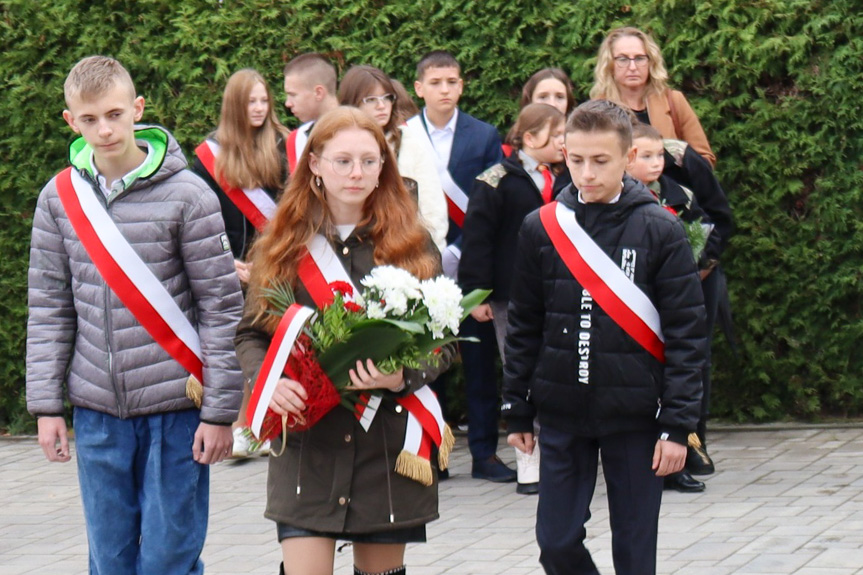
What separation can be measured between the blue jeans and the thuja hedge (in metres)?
4.52

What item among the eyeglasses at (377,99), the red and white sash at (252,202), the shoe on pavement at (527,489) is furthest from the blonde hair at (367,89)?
the shoe on pavement at (527,489)

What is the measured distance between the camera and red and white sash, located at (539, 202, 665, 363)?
467cm

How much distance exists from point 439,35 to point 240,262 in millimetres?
2138

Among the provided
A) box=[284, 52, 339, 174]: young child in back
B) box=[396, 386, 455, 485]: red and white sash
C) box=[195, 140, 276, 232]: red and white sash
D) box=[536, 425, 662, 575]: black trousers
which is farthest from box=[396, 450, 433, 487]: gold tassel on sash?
box=[284, 52, 339, 174]: young child in back

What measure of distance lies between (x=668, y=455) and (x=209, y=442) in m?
1.50

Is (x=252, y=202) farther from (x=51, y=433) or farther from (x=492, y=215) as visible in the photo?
(x=51, y=433)

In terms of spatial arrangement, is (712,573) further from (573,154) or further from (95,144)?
(95,144)

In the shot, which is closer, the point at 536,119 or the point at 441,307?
the point at 441,307

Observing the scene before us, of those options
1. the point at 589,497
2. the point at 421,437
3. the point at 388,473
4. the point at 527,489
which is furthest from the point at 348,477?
the point at 527,489

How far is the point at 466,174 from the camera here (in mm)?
8125

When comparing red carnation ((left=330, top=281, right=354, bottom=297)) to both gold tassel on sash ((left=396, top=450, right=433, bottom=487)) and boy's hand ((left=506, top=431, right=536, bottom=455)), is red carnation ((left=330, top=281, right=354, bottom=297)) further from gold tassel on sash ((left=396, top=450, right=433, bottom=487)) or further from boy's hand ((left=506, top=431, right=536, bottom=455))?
boy's hand ((left=506, top=431, right=536, bottom=455))

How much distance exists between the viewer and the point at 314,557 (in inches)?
169

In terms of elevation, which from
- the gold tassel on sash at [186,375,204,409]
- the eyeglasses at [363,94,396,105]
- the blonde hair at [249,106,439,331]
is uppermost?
the eyeglasses at [363,94,396,105]

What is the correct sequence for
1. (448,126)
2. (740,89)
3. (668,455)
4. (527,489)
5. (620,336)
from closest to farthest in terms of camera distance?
(668,455), (620,336), (527,489), (448,126), (740,89)
